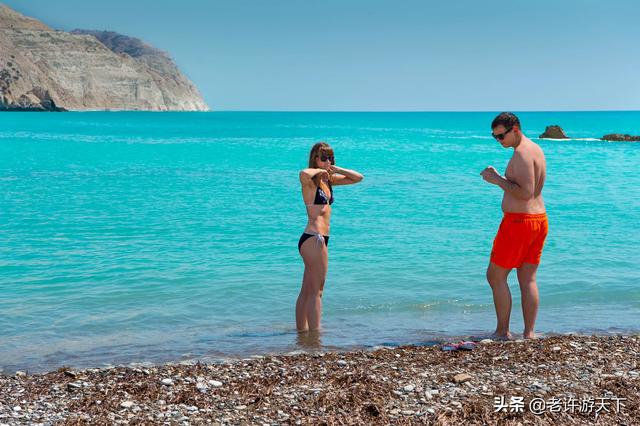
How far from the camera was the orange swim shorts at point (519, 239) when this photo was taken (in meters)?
7.64

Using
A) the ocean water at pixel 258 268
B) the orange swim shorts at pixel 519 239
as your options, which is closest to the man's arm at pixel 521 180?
the orange swim shorts at pixel 519 239

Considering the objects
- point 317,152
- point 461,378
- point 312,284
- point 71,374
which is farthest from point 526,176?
point 71,374

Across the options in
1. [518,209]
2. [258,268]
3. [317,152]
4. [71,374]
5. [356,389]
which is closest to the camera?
[356,389]

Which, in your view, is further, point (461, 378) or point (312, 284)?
point (312, 284)

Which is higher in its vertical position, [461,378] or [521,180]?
[521,180]

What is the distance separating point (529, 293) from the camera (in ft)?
26.3

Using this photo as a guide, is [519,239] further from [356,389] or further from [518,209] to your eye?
[356,389]

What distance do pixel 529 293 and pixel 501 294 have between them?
29cm

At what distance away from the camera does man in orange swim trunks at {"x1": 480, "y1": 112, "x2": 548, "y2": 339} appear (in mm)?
7523

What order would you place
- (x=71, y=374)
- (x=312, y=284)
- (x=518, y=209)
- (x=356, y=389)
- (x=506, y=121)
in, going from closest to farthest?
(x=356, y=389) → (x=71, y=374) → (x=506, y=121) → (x=518, y=209) → (x=312, y=284)

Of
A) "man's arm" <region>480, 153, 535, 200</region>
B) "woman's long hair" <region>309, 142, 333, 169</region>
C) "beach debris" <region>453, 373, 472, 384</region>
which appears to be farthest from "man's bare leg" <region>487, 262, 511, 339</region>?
"woman's long hair" <region>309, 142, 333, 169</region>

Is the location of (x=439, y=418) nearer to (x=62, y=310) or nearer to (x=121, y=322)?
(x=121, y=322)

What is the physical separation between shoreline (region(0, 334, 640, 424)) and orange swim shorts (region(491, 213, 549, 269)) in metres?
0.86

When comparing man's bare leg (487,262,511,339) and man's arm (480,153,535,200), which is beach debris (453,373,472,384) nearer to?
man's bare leg (487,262,511,339)
